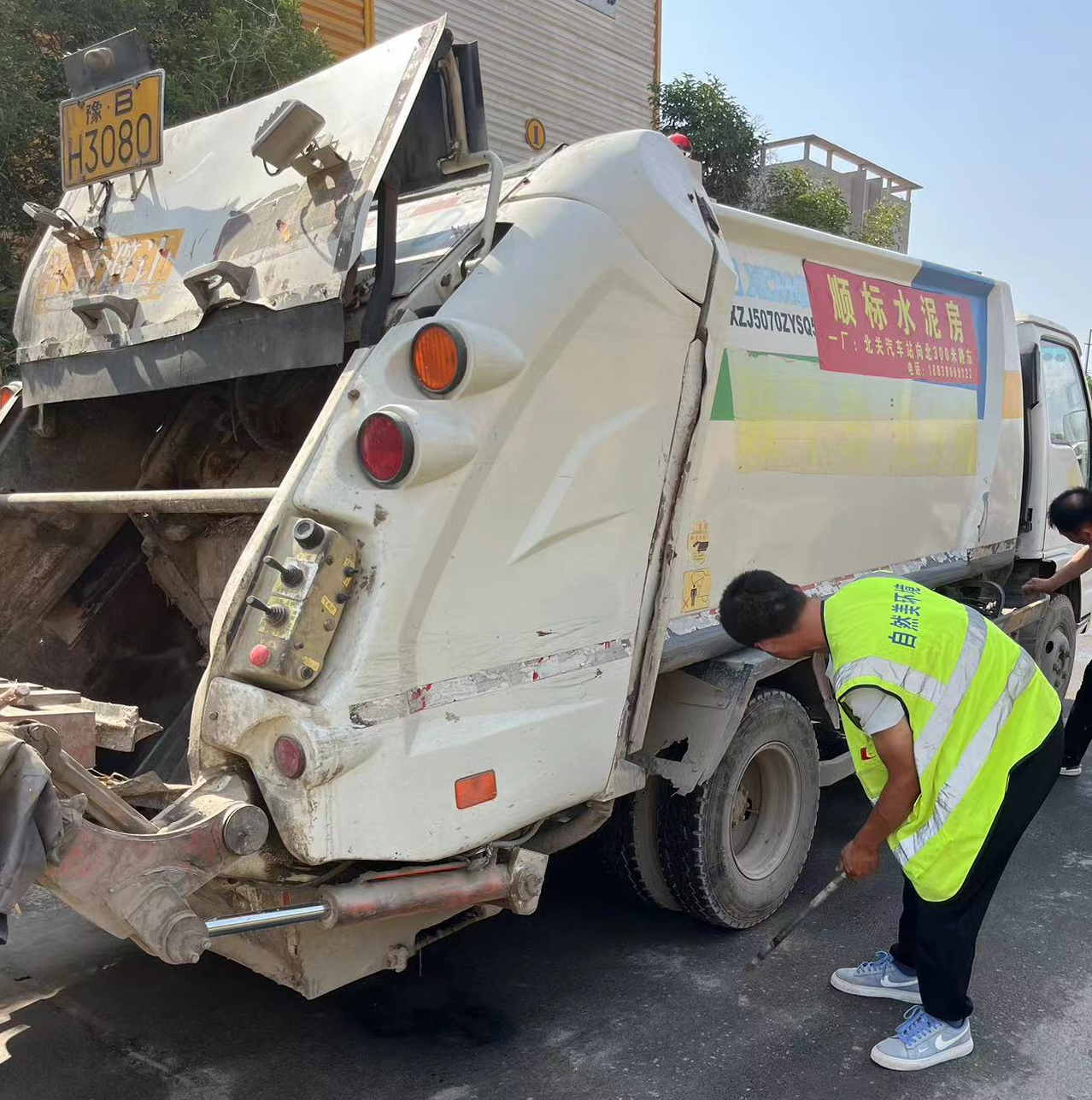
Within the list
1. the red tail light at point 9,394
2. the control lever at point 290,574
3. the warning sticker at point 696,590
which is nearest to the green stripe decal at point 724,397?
the warning sticker at point 696,590

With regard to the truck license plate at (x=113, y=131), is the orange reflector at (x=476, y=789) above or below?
below

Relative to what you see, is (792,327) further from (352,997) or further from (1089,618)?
(1089,618)

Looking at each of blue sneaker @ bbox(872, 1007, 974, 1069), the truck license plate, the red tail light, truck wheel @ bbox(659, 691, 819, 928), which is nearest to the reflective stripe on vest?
blue sneaker @ bbox(872, 1007, 974, 1069)

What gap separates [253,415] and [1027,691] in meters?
2.67

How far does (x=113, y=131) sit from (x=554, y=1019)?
9.87ft

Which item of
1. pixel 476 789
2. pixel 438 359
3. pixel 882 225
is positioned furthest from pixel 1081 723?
pixel 882 225

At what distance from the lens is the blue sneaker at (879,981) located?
336 centimetres

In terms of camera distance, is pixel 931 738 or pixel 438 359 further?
pixel 931 738

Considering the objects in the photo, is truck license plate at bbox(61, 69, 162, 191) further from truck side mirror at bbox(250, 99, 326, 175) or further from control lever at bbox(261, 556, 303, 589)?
control lever at bbox(261, 556, 303, 589)

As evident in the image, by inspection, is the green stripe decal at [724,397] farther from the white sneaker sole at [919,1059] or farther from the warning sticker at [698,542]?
the white sneaker sole at [919,1059]

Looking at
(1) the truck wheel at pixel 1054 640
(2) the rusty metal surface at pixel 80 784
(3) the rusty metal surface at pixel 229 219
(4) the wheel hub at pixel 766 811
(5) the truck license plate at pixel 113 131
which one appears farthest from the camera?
(1) the truck wheel at pixel 1054 640

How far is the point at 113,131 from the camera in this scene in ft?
10.7

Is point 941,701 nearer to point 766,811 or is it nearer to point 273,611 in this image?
point 766,811

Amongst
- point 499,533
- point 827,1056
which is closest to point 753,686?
point 827,1056
